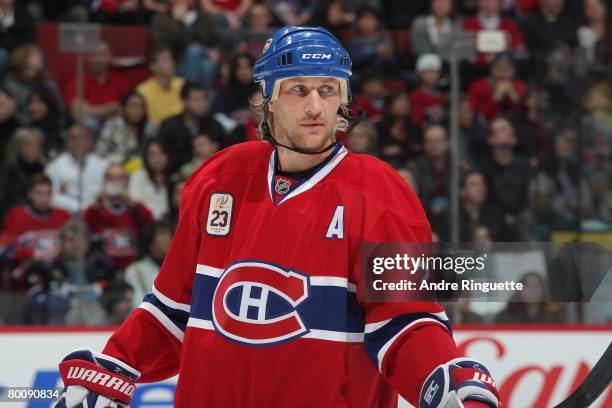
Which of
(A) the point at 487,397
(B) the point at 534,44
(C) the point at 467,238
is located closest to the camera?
(A) the point at 487,397

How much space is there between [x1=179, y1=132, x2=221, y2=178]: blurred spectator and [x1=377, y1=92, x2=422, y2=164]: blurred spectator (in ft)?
2.89

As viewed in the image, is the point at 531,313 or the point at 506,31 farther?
the point at 506,31

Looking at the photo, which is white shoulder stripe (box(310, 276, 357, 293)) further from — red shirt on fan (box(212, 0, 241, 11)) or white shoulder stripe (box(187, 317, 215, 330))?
red shirt on fan (box(212, 0, 241, 11))

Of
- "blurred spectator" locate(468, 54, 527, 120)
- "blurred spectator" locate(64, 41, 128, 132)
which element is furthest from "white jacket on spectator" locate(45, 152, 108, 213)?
"blurred spectator" locate(468, 54, 527, 120)

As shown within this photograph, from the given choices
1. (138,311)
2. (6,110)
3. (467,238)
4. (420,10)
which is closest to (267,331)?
(138,311)

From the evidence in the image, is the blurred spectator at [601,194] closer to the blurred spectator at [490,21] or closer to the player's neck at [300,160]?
the blurred spectator at [490,21]

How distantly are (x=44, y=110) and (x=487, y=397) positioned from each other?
4649 mm

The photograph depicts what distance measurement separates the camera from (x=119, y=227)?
5934 millimetres

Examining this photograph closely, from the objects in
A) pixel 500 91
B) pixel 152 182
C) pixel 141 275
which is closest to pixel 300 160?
pixel 141 275

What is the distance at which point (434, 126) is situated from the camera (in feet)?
20.6

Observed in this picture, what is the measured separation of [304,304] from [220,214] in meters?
0.30

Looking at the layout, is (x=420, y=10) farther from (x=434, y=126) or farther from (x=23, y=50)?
(x=23, y=50)

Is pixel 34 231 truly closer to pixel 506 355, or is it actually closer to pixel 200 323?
pixel 506 355

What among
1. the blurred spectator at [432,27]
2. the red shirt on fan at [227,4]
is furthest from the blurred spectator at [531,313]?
the red shirt on fan at [227,4]
